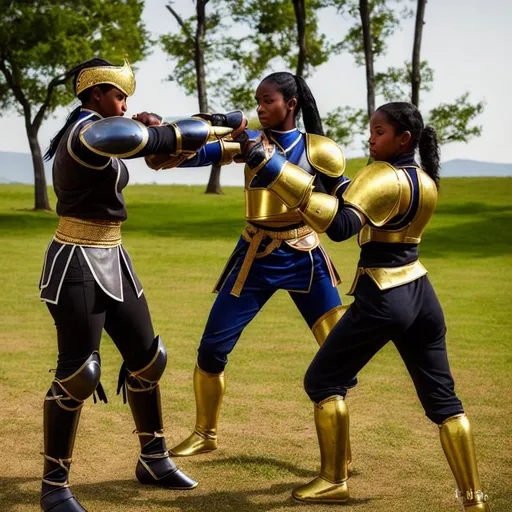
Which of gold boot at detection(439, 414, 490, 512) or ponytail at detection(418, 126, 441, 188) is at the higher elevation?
ponytail at detection(418, 126, 441, 188)

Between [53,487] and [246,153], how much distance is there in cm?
203

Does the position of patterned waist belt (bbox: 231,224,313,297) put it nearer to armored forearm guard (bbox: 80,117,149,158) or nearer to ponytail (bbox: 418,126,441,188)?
ponytail (bbox: 418,126,441,188)

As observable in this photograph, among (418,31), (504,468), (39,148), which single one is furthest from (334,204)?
(39,148)

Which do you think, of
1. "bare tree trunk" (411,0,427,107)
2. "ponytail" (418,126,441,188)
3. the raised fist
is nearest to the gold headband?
the raised fist

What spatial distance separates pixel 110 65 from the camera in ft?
16.7

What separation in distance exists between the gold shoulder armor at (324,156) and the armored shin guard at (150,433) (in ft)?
4.81

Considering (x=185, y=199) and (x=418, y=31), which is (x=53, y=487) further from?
(x=185, y=199)

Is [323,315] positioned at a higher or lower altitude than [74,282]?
lower

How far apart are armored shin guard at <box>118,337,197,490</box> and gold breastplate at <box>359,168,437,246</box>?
1.43 metres

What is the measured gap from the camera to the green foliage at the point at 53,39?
28.5 metres

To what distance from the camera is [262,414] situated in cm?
724

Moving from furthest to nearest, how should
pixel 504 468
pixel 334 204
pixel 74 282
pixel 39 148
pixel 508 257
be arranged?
pixel 39 148 < pixel 508 257 < pixel 504 468 < pixel 74 282 < pixel 334 204

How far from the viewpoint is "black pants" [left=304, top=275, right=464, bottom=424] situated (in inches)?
192

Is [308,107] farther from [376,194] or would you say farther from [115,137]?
[115,137]
